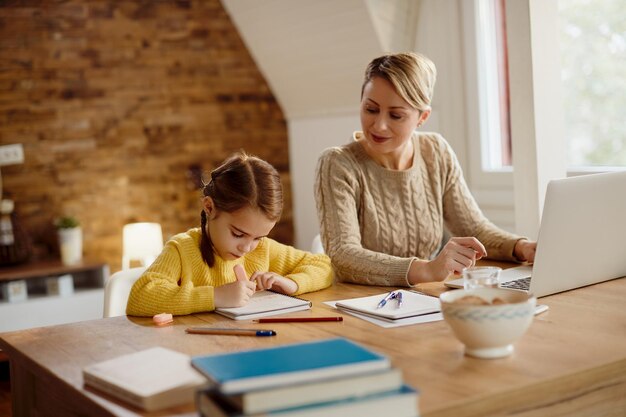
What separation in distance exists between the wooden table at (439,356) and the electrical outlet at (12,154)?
8.69 ft

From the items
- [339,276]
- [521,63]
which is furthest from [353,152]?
[521,63]

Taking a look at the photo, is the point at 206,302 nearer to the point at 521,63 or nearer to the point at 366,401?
the point at 366,401

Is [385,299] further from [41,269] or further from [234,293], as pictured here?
[41,269]

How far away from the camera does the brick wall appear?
4.25m

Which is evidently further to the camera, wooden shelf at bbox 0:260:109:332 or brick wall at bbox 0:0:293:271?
brick wall at bbox 0:0:293:271

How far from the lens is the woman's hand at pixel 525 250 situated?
84.7 inches

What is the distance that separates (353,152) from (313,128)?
235 centimetres

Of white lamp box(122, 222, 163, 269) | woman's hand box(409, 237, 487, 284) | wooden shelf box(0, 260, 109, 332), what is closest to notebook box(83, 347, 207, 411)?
woman's hand box(409, 237, 487, 284)

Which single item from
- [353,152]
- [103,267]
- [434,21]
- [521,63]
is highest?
[434,21]

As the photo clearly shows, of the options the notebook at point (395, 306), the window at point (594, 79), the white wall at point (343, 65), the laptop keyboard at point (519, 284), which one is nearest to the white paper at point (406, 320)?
the notebook at point (395, 306)

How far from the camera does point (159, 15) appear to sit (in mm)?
4539

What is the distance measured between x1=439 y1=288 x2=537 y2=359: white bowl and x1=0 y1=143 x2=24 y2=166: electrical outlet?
3.38 m

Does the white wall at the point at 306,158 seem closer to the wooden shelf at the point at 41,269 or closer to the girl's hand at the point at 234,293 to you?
the wooden shelf at the point at 41,269

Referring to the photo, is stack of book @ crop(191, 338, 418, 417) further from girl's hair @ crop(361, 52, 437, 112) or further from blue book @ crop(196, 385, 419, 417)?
girl's hair @ crop(361, 52, 437, 112)
